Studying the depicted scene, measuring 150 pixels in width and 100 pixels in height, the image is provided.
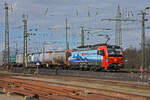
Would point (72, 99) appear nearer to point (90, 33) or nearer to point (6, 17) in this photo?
point (90, 33)

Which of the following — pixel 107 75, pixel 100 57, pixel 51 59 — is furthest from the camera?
pixel 51 59

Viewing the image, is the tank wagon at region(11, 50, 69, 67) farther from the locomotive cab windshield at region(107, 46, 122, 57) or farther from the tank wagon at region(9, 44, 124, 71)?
the locomotive cab windshield at region(107, 46, 122, 57)

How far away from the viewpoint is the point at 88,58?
3569 centimetres

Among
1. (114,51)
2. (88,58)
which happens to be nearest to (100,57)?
(114,51)

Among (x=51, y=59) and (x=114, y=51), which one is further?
(x=51, y=59)

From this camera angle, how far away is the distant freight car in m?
31.8

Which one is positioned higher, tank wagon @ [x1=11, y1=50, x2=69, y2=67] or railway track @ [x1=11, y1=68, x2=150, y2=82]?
tank wagon @ [x1=11, y1=50, x2=69, y2=67]

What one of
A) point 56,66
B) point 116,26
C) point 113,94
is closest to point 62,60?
point 56,66

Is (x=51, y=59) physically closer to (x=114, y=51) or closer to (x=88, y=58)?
(x=88, y=58)

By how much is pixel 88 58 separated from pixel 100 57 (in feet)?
10.7

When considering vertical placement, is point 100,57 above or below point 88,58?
above

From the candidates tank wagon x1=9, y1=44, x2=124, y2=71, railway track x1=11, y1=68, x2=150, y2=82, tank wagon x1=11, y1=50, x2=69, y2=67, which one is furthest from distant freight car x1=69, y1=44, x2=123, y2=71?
tank wagon x1=11, y1=50, x2=69, y2=67

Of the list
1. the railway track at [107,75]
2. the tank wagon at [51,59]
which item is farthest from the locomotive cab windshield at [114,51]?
the tank wagon at [51,59]

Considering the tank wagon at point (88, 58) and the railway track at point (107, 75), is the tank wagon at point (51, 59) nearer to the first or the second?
the tank wagon at point (88, 58)
